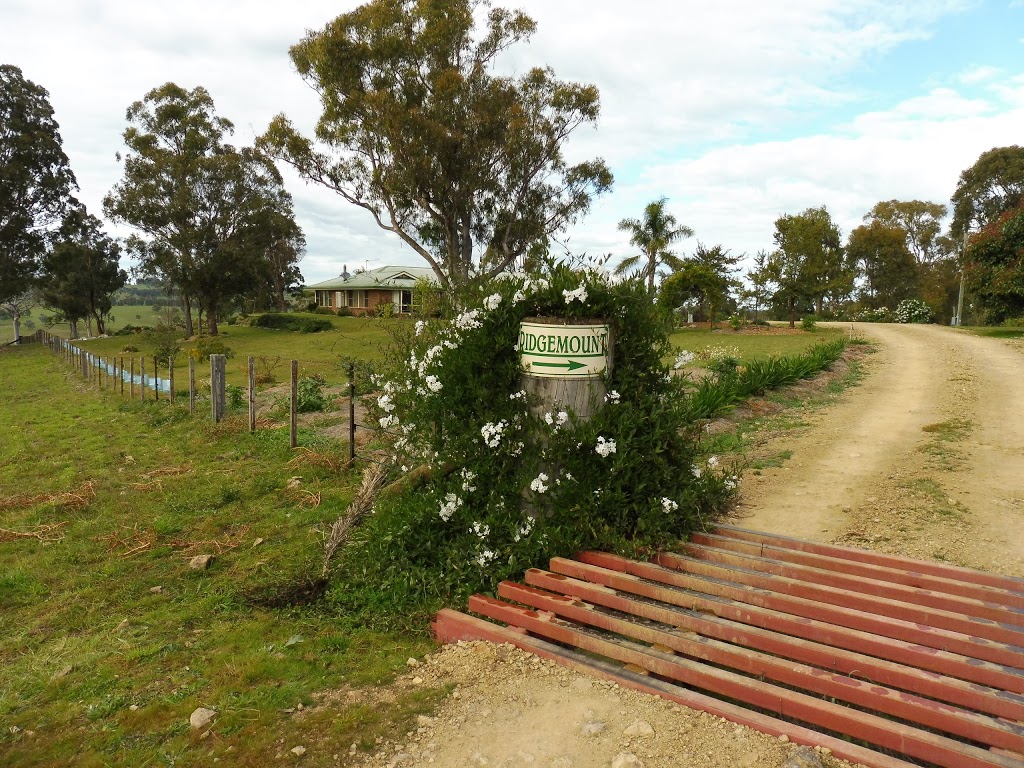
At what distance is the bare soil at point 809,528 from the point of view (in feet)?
8.64

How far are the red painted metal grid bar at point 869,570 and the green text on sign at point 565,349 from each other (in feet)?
4.30

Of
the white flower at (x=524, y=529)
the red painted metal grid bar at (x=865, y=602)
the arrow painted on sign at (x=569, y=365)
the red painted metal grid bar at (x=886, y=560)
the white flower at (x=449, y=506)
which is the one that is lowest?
the red painted metal grid bar at (x=865, y=602)

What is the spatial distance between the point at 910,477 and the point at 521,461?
4350 millimetres

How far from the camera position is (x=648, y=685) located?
2.97 metres

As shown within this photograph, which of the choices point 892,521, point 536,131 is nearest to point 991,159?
point 536,131

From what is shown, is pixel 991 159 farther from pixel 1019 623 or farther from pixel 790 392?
pixel 1019 623

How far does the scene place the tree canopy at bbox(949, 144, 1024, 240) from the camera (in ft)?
131

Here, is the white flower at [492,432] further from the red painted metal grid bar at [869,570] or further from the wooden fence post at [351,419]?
the wooden fence post at [351,419]

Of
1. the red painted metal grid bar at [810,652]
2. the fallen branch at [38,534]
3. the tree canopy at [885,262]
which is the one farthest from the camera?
the tree canopy at [885,262]

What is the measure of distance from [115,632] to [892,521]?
5.63 m

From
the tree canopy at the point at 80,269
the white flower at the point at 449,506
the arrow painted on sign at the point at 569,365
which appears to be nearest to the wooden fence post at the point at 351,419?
the white flower at the point at 449,506

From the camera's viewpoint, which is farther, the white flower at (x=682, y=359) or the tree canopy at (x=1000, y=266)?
the tree canopy at (x=1000, y=266)

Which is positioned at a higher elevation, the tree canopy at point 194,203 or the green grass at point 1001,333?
the tree canopy at point 194,203

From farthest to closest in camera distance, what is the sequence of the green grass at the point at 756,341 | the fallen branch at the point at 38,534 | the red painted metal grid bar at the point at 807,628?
the green grass at the point at 756,341, the fallen branch at the point at 38,534, the red painted metal grid bar at the point at 807,628
